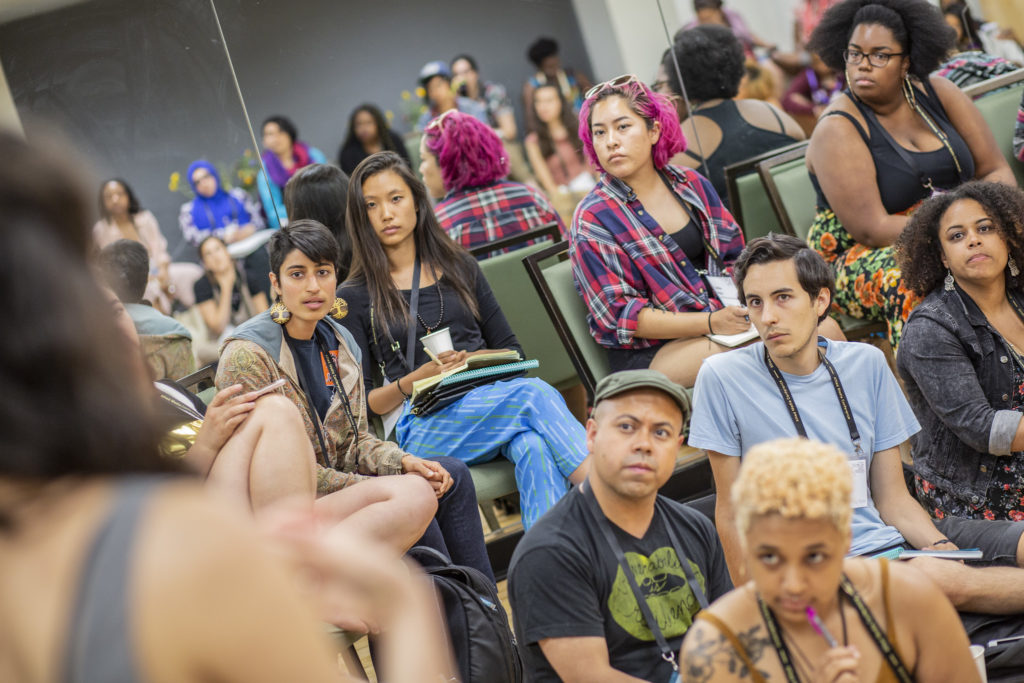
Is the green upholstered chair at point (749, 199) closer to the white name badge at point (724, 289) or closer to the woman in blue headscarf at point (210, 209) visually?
the white name badge at point (724, 289)

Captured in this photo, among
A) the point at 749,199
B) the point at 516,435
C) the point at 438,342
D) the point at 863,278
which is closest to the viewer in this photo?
the point at 516,435

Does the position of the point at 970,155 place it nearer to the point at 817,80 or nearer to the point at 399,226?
the point at 399,226

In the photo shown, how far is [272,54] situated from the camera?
426 cm

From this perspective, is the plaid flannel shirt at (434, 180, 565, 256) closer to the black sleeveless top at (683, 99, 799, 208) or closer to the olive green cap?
the black sleeveless top at (683, 99, 799, 208)

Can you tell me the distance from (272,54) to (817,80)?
3898 millimetres

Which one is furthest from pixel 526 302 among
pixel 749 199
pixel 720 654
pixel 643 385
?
pixel 720 654

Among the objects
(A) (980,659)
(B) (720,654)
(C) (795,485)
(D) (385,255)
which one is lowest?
(A) (980,659)

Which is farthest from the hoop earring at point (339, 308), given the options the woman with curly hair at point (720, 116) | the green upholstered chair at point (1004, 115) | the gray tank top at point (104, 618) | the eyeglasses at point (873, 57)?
the green upholstered chair at point (1004, 115)

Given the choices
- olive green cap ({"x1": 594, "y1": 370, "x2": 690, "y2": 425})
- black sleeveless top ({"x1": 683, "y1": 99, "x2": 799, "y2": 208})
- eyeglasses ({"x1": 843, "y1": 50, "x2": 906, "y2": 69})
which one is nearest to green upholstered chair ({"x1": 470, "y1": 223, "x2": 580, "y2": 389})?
black sleeveless top ({"x1": 683, "y1": 99, "x2": 799, "y2": 208})

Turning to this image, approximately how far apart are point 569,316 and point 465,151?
2.85ft

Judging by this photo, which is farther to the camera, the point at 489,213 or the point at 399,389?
the point at 489,213

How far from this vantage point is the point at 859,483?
7.80 ft

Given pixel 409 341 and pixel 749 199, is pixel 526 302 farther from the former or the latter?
pixel 749 199

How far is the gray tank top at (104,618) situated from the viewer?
0.74 metres
